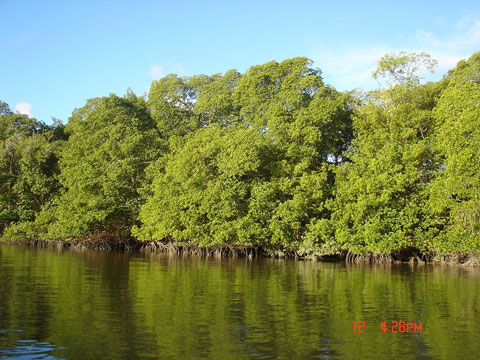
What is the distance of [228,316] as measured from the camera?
13.7m

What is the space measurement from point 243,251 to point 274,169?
291 inches

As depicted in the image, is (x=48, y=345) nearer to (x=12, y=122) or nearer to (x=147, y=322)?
(x=147, y=322)

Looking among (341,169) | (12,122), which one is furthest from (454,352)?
(12,122)

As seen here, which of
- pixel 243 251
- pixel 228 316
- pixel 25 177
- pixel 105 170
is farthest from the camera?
pixel 25 177

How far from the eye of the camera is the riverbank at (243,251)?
33481mm

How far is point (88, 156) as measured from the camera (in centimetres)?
4584

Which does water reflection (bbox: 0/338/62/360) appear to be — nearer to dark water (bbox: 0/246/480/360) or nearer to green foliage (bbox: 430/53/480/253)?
dark water (bbox: 0/246/480/360)

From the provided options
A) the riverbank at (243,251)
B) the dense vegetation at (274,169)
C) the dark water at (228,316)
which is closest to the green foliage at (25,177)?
the dense vegetation at (274,169)

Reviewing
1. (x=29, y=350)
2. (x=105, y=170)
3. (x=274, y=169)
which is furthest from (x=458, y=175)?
(x=105, y=170)

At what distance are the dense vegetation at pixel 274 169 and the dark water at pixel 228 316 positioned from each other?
10.3 meters

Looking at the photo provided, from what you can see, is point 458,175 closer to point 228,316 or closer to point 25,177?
point 228,316

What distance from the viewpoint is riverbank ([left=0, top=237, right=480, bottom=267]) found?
33.5 m

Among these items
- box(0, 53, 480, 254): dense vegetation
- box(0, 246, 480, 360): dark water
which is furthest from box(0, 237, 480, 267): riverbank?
box(0, 246, 480, 360): dark water

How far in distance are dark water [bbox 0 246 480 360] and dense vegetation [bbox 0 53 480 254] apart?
1029 cm
